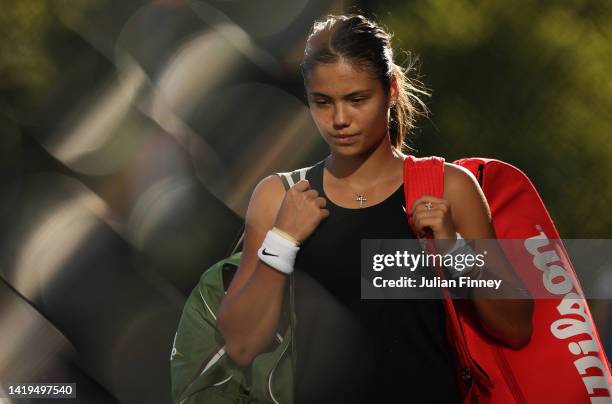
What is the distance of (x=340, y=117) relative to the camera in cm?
161

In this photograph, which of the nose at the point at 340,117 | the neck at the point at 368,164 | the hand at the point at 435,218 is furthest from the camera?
the neck at the point at 368,164

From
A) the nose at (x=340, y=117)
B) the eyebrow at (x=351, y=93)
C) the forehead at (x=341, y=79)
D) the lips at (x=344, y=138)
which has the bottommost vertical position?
the lips at (x=344, y=138)

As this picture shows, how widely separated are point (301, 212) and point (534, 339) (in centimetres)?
52

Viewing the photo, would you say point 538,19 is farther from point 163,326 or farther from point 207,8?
point 163,326

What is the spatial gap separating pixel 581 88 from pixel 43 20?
2.24 meters

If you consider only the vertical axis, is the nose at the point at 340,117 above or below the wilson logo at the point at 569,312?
above

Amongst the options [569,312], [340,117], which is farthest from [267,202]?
[569,312]

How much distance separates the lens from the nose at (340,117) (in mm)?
1610

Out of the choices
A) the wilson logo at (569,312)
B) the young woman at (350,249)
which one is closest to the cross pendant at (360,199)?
the young woman at (350,249)

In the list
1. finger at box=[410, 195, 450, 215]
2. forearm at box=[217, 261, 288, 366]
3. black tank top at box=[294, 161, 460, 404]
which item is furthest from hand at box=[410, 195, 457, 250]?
forearm at box=[217, 261, 288, 366]

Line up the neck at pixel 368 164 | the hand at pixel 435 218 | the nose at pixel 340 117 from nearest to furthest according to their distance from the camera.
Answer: the hand at pixel 435 218
the nose at pixel 340 117
the neck at pixel 368 164

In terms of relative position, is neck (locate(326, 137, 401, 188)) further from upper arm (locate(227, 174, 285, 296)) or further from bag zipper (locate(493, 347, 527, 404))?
bag zipper (locate(493, 347, 527, 404))

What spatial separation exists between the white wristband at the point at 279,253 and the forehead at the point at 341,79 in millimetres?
309

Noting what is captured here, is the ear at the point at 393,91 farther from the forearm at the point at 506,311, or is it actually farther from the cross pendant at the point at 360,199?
the forearm at the point at 506,311
